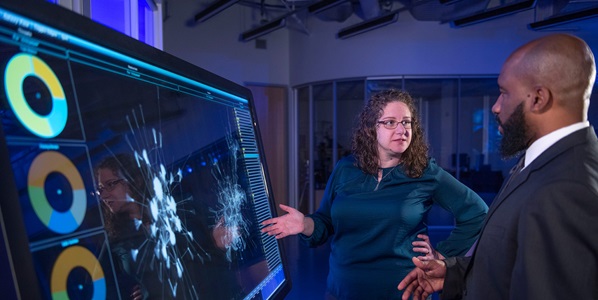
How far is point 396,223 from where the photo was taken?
72.9 inches

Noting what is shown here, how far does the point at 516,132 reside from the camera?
1.26m

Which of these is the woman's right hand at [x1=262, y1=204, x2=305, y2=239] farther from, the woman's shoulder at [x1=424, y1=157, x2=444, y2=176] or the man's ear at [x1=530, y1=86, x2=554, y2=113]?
the man's ear at [x1=530, y1=86, x2=554, y2=113]

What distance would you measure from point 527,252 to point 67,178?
40.3 inches

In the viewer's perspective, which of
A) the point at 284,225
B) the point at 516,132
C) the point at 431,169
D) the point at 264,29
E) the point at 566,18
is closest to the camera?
the point at 516,132

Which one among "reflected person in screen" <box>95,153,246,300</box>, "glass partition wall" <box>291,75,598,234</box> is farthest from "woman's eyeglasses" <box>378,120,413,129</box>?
"glass partition wall" <box>291,75,598,234</box>

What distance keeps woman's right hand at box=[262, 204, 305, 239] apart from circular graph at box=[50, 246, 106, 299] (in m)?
0.58

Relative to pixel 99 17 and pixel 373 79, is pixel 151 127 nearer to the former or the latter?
pixel 99 17

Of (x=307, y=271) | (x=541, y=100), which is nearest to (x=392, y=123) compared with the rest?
(x=541, y=100)

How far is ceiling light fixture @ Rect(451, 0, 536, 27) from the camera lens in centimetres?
519

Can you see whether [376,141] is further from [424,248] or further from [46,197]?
[46,197]

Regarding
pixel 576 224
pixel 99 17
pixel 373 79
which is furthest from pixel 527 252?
pixel 373 79

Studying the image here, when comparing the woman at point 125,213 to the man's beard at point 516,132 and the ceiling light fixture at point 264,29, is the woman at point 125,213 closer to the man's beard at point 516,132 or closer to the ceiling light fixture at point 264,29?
the man's beard at point 516,132

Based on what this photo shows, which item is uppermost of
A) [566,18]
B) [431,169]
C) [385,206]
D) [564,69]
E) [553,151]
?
[566,18]

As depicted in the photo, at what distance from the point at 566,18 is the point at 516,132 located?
17.2ft
